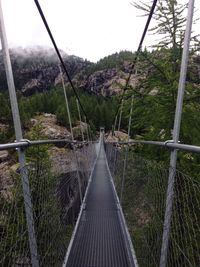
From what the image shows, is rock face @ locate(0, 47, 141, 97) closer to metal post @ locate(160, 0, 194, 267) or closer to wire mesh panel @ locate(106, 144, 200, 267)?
wire mesh panel @ locate(106, 144, 200, 267)

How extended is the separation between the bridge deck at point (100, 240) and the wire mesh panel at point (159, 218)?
0.59ft

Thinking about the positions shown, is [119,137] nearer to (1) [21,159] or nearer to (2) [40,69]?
(1) [21,159]

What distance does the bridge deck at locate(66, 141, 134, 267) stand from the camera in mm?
2658

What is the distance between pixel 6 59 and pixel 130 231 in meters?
2.09

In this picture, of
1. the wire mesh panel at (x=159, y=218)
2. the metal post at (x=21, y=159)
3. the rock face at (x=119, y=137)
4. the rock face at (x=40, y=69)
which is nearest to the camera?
the metal post at (x=21, y=159)

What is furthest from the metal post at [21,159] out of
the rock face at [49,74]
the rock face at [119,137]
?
the rock face at [49,74]

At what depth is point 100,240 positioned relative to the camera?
3174 mm

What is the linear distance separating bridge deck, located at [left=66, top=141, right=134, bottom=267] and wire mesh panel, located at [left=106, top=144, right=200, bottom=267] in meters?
0.18

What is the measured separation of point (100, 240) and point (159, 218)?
1.35m

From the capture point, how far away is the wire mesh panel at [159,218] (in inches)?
65.0

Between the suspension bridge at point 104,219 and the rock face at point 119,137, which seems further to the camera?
the rock face at point 119,137

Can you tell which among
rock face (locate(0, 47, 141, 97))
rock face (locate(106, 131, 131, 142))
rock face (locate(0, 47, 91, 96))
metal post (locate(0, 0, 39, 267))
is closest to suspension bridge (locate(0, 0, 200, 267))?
metal post (locate(0, 0, 39, 267))

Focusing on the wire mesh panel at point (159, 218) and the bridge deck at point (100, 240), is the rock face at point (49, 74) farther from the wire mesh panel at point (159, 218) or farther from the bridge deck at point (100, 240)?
the wire mesh panel at point (159, 218)

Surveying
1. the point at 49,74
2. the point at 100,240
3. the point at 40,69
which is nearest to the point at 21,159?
the point at 100,240
